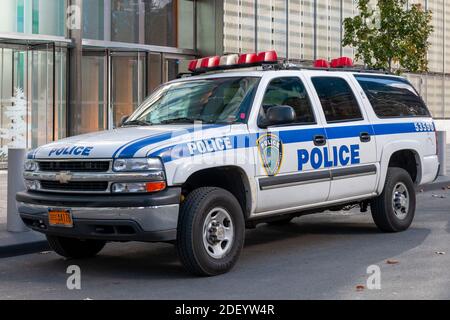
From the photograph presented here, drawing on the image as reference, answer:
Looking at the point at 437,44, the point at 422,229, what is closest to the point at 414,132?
the point at 422,229

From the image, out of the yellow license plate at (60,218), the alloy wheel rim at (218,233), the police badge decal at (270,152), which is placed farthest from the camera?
the police badge decal at (270,152)

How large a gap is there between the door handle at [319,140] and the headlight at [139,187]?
2068 millimetres

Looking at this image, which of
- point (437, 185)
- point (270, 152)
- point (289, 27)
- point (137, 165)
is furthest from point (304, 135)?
point (289, 27)

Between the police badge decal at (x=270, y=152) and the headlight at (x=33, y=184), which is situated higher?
the police badge decal at (x=270, y=152)

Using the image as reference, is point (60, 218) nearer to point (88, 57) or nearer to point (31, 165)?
point (31, 165)

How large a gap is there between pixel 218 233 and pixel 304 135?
1.56 meters

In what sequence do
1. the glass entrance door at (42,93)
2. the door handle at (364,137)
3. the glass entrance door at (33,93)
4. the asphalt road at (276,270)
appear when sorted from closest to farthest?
the asphalt road at (276,270) → the door handle at (364,137) → the glass entrance door at (33,93) → the glass entrance door at (42,93)

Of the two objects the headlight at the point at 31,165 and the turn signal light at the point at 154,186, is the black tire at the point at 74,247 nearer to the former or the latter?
the headlight at the point at 31,165

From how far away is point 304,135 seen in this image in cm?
754

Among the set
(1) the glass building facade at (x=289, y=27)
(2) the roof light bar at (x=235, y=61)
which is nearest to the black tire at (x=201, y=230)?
(2) the roof light bar at (x=235, y=61)

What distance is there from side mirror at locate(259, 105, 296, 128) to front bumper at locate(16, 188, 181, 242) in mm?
1276

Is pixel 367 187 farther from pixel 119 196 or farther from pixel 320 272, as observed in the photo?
pixel 119 196

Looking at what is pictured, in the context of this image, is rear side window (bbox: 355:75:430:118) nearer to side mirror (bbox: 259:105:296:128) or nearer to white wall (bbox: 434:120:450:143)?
side mirror (bbox: 259:105:296:128)

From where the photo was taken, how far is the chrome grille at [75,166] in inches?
249
